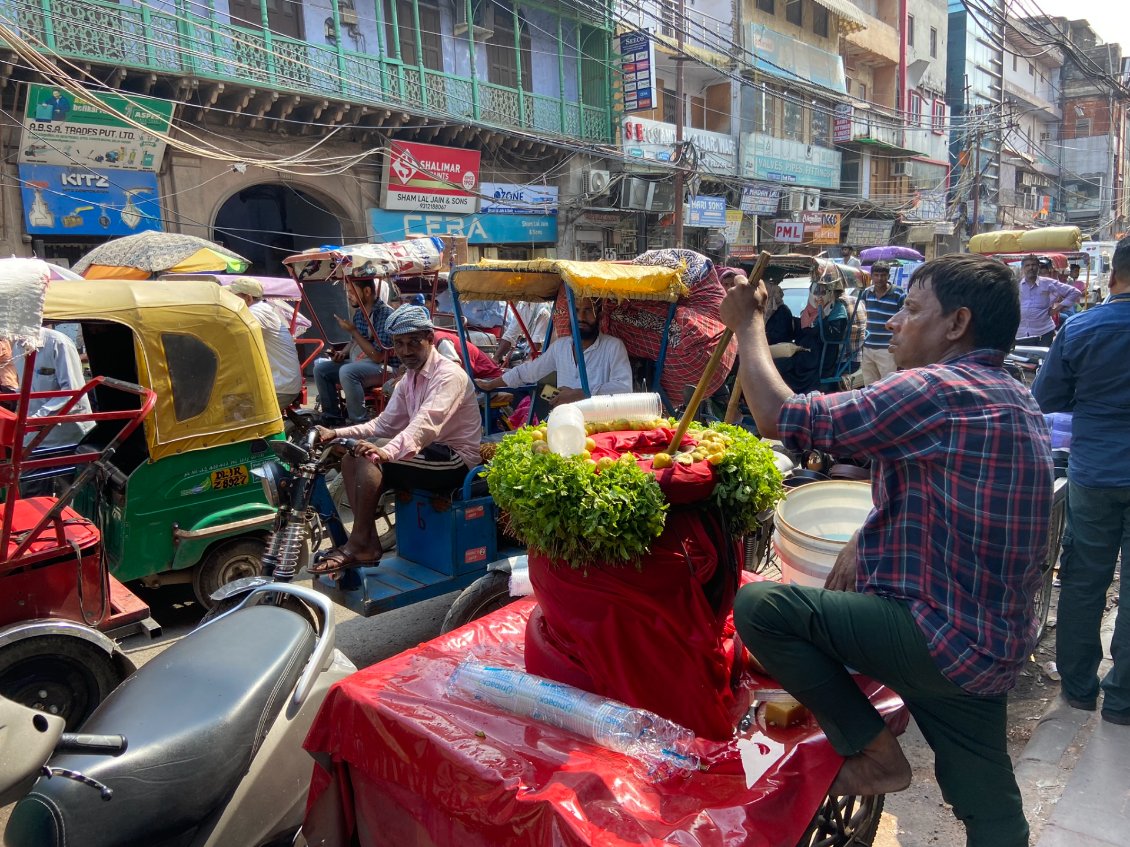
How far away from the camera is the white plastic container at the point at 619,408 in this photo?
2543mm

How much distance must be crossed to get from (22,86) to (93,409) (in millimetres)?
9455

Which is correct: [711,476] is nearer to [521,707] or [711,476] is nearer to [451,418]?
[521,707]

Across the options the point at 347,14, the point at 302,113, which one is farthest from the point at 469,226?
the point at 347,14

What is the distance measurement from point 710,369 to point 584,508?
19.6 inches

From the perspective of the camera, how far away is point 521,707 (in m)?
2.21

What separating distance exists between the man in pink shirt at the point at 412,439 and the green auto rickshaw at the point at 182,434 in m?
0.92

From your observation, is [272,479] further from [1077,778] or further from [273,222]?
[273,222]

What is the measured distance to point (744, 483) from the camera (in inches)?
87.0

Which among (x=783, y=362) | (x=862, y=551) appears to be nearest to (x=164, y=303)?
(x=862, y=551)

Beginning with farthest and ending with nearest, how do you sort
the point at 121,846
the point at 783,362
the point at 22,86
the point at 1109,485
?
1. the point at 22,86
2. the point at 783,362
3. the point at 1109,485
4. the point at 121,846

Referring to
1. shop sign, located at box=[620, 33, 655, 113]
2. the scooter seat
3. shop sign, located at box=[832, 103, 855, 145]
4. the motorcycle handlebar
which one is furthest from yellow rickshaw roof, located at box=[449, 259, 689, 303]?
shop sign, located at box=[832, 103, 855, 145]

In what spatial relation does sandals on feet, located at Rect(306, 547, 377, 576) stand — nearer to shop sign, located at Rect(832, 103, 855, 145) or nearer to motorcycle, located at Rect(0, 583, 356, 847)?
motorcycle, located at Rect(0, 583, 356, 847)

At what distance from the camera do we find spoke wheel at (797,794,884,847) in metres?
2.13

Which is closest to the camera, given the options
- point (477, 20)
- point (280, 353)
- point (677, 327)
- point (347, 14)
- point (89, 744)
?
point (89, 744)
